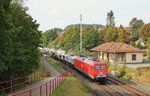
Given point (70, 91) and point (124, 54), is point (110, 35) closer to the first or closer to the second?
point (124, 54)

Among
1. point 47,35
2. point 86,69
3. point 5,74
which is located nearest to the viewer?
point 5,74

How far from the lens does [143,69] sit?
4862 centimetres

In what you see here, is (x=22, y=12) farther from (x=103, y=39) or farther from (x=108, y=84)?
(x=103, y=39)

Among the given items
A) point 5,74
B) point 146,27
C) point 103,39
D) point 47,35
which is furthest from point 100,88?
point 47,35

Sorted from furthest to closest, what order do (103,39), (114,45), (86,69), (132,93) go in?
(103,39), (114,45), (86,69), (132,93)

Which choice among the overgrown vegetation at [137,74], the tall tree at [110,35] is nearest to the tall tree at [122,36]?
the tall tree at [110,35]

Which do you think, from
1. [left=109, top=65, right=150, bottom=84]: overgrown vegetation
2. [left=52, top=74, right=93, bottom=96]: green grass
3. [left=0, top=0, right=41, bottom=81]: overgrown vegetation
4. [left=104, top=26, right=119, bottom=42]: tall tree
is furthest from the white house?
[left=52, top=74, right=93, bottom=96]: green grass

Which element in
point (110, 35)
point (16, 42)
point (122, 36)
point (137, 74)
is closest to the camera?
point (16, 42)

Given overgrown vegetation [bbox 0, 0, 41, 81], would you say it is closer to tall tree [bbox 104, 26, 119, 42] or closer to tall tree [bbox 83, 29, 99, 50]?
tall tree [bbox 83, 29, 99, 50]

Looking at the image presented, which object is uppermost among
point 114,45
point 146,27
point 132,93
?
point 146,27

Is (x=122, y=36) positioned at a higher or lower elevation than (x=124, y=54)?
higher

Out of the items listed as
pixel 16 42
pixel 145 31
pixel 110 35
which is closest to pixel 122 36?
pixel 110 35

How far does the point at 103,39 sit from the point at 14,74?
3008 inches

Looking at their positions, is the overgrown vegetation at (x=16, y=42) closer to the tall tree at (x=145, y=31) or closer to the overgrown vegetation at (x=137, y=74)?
the overgrown vegetation at (x=137, y=74)
